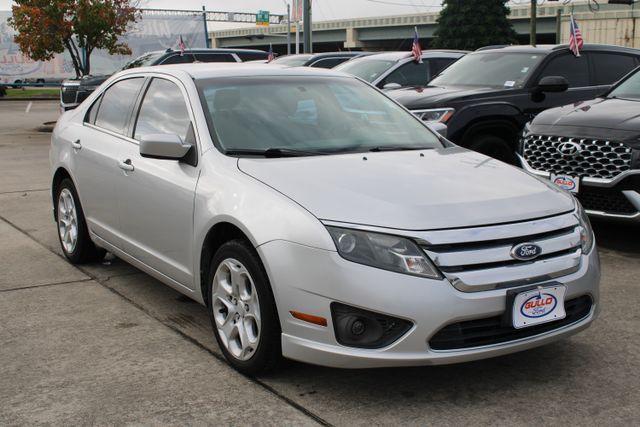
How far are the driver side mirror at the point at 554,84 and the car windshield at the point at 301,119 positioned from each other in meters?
3.78

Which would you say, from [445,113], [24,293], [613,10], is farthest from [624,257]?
[613,10]

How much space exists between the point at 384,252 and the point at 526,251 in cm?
65

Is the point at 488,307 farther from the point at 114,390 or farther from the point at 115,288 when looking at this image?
the point at 115,288

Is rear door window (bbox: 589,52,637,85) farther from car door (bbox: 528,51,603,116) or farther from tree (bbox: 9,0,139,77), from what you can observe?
tree (bbox: 9,0,139,77)

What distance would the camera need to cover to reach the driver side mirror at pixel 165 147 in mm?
4289

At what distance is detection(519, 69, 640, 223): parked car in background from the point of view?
19.9 feet

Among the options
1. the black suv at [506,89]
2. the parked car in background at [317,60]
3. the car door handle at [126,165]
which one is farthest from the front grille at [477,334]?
the parked car in background at [317,60]

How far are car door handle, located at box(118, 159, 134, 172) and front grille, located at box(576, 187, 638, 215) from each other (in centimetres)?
353

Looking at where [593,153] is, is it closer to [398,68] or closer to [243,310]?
[243,310]

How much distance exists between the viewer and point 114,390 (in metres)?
3.73

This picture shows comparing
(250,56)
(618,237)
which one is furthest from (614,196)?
(250,56)

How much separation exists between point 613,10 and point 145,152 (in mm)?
58636

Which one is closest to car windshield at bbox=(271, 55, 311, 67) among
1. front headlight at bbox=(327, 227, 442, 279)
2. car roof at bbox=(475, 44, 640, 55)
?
car roof at bbox=(475, 44, 640, 55)

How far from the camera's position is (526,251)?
138 inches
